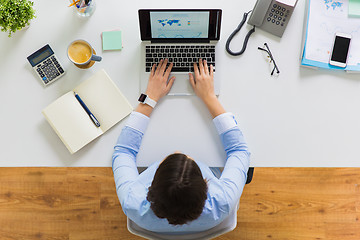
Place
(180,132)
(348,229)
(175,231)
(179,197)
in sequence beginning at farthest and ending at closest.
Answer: (348,229)
(180,132)
(175,231)
(179,197)

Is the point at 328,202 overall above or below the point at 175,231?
below

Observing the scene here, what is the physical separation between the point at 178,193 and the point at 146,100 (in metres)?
0.41

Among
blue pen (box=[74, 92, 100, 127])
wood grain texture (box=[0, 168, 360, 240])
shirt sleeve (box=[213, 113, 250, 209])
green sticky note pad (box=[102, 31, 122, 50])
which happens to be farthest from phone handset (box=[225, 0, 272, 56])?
wood grain texture (box=[0, 168, 360, 240])

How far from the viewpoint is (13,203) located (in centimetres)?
174

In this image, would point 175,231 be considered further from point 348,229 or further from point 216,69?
point 348,229

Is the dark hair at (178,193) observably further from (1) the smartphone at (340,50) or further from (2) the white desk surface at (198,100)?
(1) the smartphone at (340,50)

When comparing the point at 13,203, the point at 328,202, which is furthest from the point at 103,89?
the point at 328,202

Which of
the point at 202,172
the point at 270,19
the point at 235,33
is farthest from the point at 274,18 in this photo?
the point at 202,172

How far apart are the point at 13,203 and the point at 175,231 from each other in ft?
4.01

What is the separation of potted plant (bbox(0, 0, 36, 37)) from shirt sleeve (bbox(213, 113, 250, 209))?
31.0 inches

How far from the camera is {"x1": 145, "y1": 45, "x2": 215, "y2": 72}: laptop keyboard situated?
1152 millimetres

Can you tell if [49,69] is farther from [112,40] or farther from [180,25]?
[180,25]

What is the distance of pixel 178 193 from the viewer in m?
0.83

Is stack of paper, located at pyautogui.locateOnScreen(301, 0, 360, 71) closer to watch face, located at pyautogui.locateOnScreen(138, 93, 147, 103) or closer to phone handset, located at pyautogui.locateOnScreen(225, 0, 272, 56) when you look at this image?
phone handset, located at pyautogui.locateOnScreen(225, 0, 272, 56)
